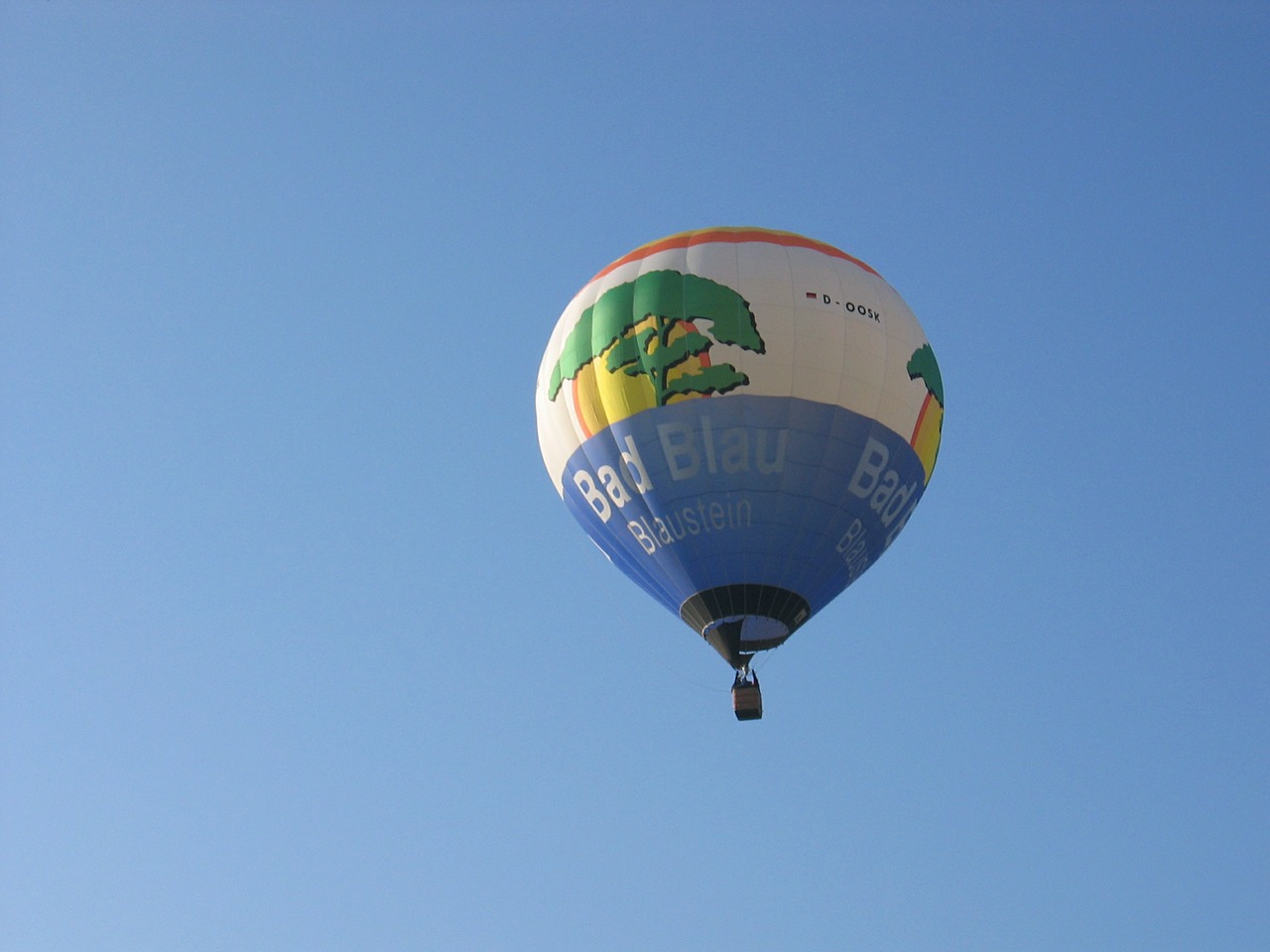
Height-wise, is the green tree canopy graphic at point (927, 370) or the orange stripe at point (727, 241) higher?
the orange stripe at point (727, 241)

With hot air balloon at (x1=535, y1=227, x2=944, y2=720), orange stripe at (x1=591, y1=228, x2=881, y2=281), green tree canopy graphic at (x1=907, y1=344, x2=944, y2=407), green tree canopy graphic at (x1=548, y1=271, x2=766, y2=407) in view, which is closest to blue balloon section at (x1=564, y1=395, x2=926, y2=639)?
hot air balloon at (x1=535, y1=227, x2=944, y2=720)

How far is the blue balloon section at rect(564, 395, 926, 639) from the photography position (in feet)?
107

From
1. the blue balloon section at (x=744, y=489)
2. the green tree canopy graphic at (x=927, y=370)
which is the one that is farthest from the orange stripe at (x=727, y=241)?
the blue balloon section at (x=744, y=489)

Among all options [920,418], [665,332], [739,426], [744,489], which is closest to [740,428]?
[739,426]

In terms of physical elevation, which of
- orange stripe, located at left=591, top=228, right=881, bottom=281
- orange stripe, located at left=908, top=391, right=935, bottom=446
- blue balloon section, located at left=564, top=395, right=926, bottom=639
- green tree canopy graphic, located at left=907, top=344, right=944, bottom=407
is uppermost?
orange stripe, located at left=591, top=228, right=881, bottom=281

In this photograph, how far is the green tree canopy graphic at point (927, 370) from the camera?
34.2m

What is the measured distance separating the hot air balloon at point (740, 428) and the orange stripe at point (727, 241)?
0.15 meters

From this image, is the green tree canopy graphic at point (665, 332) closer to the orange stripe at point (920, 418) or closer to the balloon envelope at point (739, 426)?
the balloon envelope at point (739, 426)

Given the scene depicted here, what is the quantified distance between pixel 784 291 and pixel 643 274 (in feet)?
7.34

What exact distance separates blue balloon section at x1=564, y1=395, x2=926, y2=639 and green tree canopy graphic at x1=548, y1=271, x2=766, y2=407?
1.20ft

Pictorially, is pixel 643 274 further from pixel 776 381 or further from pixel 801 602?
pixel 801 602

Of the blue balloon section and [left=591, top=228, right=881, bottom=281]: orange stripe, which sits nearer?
the blue balloon section

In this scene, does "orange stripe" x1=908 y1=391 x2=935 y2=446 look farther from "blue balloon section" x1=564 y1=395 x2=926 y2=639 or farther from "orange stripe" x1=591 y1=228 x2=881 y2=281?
"orange stripe" x1=591 y1=228 x2=881 y2=281

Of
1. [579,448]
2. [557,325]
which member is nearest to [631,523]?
[579,448]
